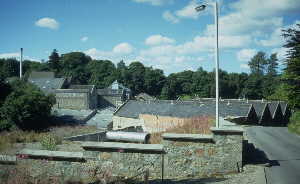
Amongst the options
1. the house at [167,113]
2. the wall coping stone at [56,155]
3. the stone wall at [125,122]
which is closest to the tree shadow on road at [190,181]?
the wall coping stone at [56,155]

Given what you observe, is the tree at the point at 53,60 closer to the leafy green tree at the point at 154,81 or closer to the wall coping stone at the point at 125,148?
the leafy green tree at the point at 154,81

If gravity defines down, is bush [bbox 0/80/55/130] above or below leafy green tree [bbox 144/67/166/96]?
below

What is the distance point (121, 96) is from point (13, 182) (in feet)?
242

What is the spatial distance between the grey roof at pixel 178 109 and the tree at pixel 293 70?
603 cm

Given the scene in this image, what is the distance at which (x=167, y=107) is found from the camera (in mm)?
39375

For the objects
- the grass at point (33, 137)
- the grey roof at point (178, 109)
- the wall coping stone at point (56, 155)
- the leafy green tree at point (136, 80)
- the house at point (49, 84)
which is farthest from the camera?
the leafy green tree at point (136, 80)

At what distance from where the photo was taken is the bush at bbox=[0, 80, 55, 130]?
132 ft

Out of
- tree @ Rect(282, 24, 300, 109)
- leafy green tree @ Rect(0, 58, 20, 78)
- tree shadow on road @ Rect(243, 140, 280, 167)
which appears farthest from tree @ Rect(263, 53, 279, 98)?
leafy green tree @ Rect(0, 58, 20, 78)

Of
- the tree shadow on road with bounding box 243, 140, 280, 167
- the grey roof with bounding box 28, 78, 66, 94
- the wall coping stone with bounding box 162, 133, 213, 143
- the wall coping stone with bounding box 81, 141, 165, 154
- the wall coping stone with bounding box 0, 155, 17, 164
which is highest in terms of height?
the grey roof with bounding box 28, 78, 66, 94

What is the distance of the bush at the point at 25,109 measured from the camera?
4022 cm

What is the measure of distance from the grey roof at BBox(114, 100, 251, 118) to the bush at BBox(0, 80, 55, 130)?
37.2 feet

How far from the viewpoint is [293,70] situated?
1122 inches

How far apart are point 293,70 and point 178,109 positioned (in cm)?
1466

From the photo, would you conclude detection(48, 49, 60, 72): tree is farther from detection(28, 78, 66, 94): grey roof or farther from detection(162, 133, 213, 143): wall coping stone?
detection(162, 133, 213, 143): wall coping stone
